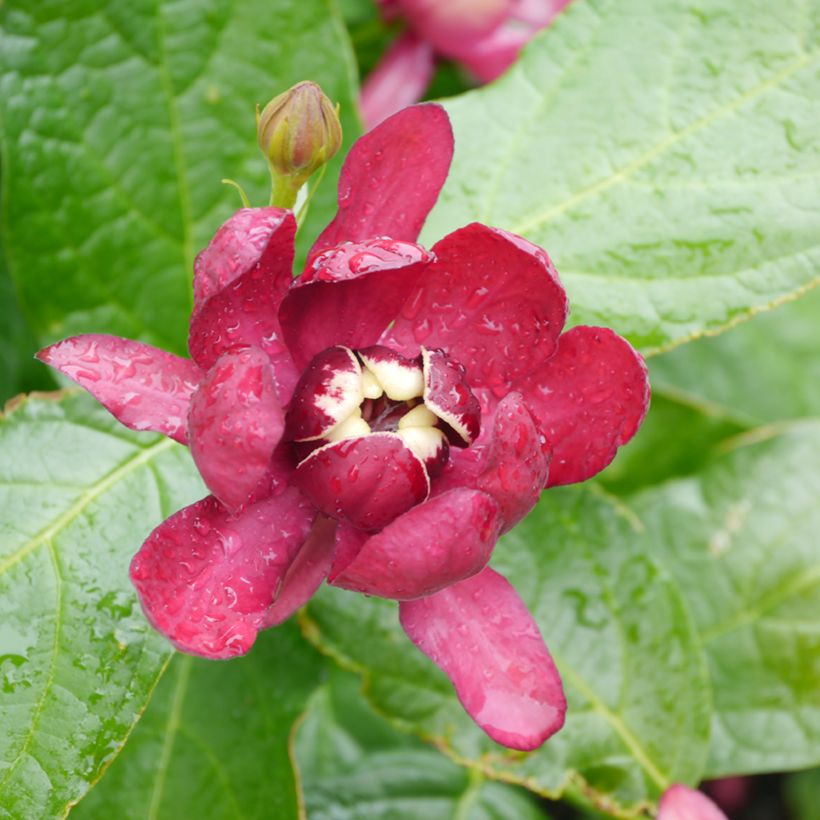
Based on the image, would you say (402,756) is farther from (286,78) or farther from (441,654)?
(286,78)

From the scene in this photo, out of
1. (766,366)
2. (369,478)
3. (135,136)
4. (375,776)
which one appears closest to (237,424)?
(369,478)

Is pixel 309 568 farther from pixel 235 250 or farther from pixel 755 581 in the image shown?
pixel 755 581

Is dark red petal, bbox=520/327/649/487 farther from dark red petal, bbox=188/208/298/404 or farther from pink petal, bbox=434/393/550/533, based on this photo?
dark red petal, bbox=188/208/298/404

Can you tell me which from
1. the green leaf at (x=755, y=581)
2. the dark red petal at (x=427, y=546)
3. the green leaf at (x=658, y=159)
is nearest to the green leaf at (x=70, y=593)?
the dark red petal at (x=427, y=546)

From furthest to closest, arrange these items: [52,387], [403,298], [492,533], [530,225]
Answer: [52,387] → [530,225] → [403,298] → [492,533]

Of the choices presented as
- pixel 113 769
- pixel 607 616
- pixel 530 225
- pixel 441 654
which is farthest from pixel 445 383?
pixel 113 769

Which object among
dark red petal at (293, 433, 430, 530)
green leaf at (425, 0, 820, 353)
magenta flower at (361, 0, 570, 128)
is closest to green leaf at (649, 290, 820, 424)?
magenta flower at (361, 0, 570, 128)
